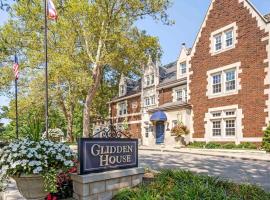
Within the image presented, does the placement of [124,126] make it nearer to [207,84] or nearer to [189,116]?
[189,116]

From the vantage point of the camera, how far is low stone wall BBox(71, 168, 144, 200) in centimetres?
612

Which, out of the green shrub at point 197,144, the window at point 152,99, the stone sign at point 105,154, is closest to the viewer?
the stone sign at point 105,154

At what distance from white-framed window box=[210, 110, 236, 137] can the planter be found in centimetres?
1987

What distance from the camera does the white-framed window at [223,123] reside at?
2345 cm

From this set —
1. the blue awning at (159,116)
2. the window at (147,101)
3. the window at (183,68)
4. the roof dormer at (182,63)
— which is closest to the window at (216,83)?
the roof dormer at (182,63)

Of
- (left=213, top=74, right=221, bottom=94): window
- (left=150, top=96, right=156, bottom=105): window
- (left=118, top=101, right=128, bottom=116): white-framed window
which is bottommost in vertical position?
(left=118, top=101, right=128, bottom=116): white-framed window

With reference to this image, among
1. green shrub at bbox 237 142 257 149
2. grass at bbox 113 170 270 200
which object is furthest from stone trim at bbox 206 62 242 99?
grass at bbox 113 170 270 200

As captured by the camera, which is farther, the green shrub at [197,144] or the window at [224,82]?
the green shrub at [197,144]

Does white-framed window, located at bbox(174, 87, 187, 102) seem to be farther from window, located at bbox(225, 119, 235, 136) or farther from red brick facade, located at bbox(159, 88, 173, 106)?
window, located at bbox(225, 119, 235, 136)

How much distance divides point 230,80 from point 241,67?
1.50 m

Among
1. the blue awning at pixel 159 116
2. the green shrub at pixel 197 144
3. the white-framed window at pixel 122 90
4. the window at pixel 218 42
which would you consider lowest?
the green shrub at pixel 197 144

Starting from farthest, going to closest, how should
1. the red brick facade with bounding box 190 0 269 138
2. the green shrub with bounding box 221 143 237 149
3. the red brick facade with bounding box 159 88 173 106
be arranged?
the red brick facade with bounding box 159 88 173 106
the green shrub with bounding box 221 143 237 149
the red brick facade with bounding box 190 0 269 138

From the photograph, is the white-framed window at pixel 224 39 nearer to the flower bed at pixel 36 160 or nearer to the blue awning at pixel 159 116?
the blue awning at pixel 159 116

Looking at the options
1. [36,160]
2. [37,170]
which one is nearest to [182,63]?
[36,160]
